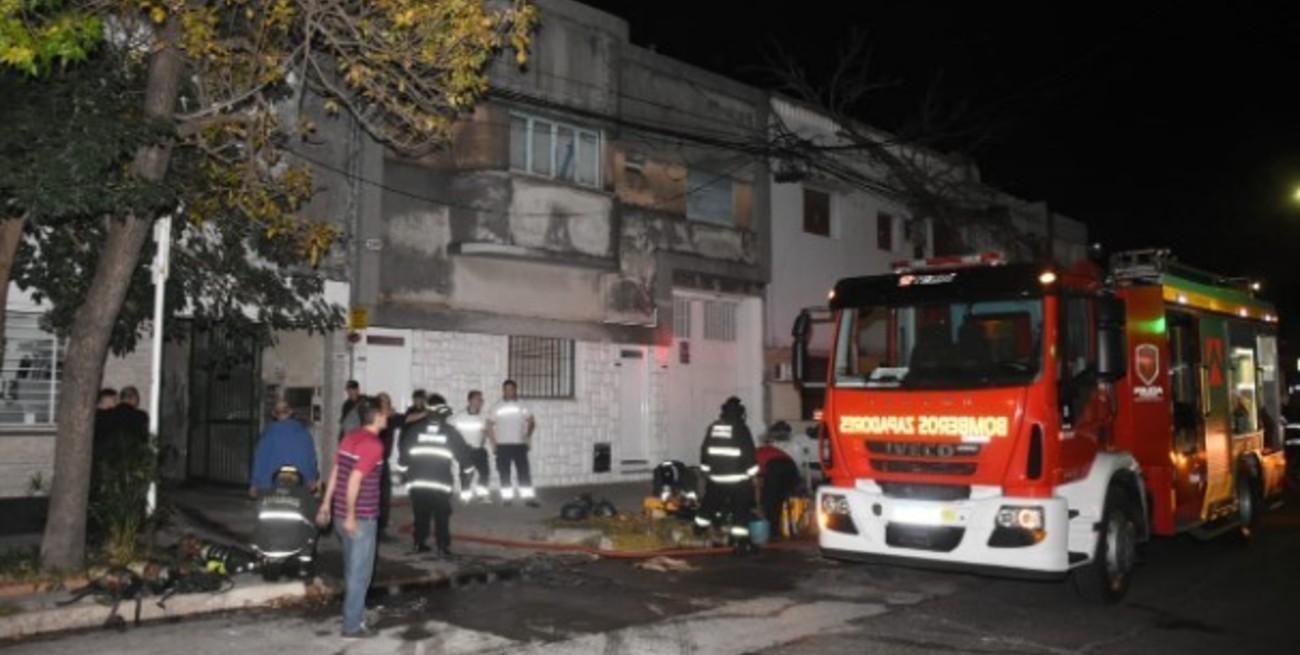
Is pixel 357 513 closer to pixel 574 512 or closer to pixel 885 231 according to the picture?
pixel 574 512

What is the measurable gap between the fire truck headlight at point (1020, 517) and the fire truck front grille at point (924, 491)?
34 centimetres

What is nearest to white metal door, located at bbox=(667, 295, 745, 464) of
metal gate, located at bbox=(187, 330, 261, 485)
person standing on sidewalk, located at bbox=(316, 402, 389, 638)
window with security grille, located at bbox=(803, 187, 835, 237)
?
window with security grille, located at bbox=(803, 187, 835, 237)

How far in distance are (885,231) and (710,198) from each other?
298 inches

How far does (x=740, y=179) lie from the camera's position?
22547 mm

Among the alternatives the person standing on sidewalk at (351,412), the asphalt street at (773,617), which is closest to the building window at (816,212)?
the person standing on sidewalk at (351,412)

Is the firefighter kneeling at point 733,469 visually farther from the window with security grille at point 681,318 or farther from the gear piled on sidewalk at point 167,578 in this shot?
the window with security grille at point 681,318

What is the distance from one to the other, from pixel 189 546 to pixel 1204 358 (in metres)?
10.3

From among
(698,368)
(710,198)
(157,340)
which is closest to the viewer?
(157,340)

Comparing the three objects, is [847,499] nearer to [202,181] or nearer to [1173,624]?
[1173,624]

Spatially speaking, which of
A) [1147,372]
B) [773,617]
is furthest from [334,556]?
[1147,372]

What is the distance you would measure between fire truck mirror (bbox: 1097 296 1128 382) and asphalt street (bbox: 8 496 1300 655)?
2.02m

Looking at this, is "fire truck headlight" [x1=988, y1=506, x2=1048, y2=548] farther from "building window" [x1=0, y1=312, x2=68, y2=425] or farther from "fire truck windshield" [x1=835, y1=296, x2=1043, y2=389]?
"building window" [x1=0, y1=312, x2=68, y2=425]

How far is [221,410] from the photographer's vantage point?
1733 cm

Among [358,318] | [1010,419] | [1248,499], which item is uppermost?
[358,318]
